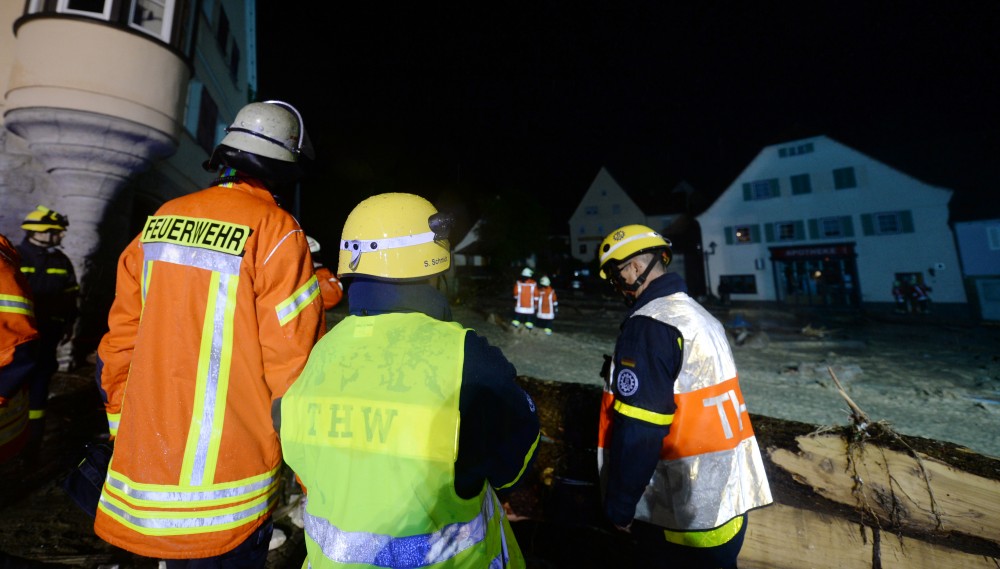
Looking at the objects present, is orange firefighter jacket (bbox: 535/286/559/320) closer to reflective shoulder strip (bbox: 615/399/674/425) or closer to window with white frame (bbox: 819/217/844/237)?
reflective shoulder strip (bbox: 615/399/674/425)

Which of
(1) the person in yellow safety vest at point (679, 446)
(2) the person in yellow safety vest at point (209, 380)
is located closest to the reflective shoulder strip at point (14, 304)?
(2) the person in yellow safety vest at point (209, 380)

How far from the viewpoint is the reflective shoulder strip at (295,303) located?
5.52 feet

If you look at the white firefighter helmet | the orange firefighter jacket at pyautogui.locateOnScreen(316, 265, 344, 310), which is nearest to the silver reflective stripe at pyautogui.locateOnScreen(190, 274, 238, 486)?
the white firefighter helmet

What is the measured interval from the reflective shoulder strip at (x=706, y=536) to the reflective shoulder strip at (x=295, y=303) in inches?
84.2

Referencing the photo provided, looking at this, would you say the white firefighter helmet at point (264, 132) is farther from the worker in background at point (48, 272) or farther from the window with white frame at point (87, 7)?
the window with white frame at point (87, 7)

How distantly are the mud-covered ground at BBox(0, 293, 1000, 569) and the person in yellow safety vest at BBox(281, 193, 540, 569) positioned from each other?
1.79m

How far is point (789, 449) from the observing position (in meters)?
2.65

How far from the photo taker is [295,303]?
1.71 meters

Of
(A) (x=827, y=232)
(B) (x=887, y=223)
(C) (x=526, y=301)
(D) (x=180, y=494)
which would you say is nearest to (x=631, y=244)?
(D) (x=180, y=494)

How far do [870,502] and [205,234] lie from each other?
13.1 feet

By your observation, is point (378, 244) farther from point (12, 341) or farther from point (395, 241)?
point (12, 341)

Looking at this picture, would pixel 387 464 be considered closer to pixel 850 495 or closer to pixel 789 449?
pixel 789 449

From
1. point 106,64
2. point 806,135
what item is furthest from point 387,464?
→ point 806,135

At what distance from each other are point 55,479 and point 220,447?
12.1 ft
